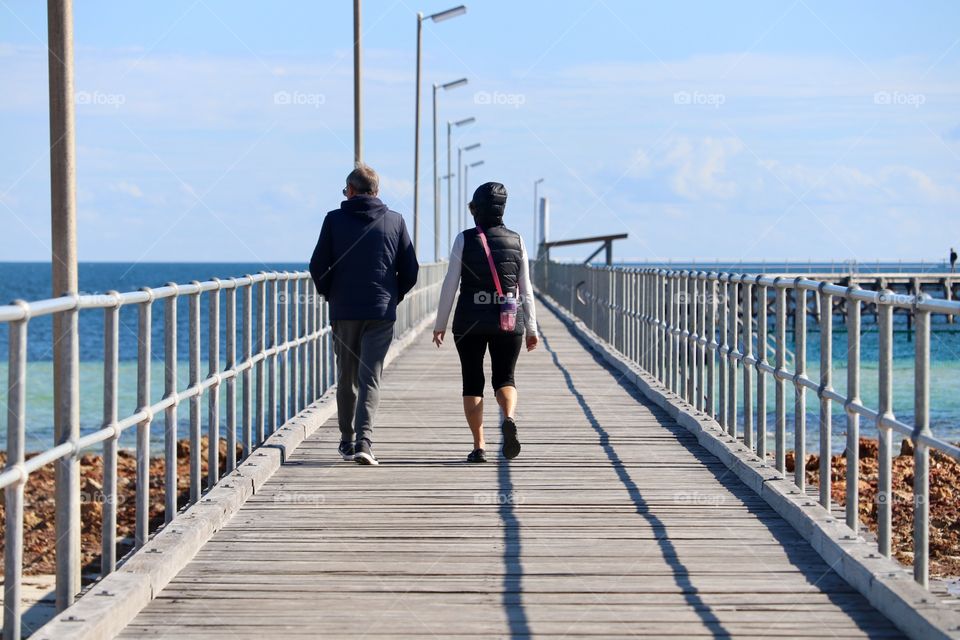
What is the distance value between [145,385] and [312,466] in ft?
10.8

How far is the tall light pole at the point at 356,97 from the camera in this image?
19.8 meters

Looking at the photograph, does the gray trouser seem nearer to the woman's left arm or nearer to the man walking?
the man walking

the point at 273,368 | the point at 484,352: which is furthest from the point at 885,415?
the point at 273,368

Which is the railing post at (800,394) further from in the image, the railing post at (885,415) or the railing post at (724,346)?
the railing post at (724,346)

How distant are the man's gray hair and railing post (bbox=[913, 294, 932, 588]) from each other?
14.9ft

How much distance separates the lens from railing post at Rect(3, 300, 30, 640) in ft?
15.5

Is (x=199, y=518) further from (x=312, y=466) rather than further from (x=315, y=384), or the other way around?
(x=315, y=384)

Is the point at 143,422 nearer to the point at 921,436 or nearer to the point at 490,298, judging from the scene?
the point at 921,436

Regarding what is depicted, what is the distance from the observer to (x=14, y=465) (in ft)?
15.6

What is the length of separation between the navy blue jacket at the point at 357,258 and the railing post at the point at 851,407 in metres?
3.48

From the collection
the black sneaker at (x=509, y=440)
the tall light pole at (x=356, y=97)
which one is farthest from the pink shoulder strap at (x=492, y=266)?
the tall light pole at (x=356, y=97)

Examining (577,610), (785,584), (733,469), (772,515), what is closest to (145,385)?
(577,610)

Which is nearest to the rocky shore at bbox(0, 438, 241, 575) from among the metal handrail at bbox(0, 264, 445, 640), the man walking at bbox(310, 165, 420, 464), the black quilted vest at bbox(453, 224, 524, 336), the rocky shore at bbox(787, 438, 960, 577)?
the metal handrail at bbox(0, 264, 445, 640)

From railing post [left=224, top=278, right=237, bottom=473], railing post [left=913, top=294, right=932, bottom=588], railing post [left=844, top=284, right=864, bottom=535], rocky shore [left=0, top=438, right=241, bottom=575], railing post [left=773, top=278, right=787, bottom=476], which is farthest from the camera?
rocky shore [left=0, top=438, right=241, bottom=575]
